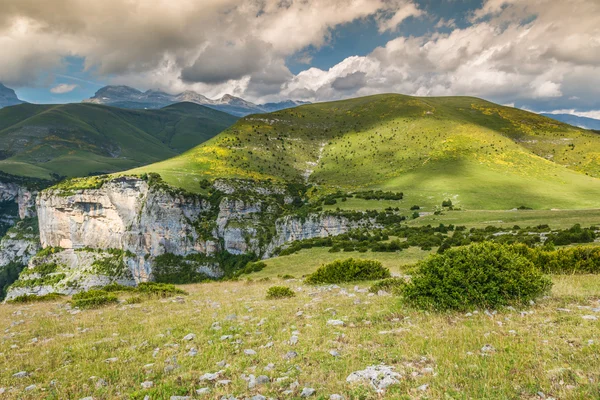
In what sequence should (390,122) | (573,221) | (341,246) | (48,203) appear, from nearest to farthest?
(573,221) < (341,246) < (48,203) < (390,122)

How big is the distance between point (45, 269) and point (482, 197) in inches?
6997

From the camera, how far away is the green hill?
94.6m

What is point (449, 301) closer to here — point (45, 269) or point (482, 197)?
point (482, 197)

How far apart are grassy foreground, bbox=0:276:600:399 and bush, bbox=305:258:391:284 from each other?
8.06m

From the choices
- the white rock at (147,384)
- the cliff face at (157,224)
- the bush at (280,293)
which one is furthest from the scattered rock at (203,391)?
the cliff face at (157,224)

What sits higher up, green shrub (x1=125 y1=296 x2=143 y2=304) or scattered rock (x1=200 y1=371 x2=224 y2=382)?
scattered rock (x1=200 y1=371 x2=224 y2=382)

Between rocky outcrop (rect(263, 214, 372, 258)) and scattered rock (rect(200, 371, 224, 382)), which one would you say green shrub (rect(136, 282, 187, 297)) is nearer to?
scattered rock (rect(200, 371, 224, 382))

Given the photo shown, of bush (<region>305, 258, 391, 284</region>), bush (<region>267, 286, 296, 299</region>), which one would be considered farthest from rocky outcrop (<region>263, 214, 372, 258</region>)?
bush (<region>267, 286, 296, 299</region>)

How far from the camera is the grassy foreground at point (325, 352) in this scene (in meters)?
6.32

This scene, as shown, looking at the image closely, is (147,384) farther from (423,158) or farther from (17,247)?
(17,247)

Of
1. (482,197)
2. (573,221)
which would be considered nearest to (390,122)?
(482,197)

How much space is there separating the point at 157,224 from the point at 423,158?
368 feet

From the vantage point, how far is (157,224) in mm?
122938

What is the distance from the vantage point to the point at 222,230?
401 ft
